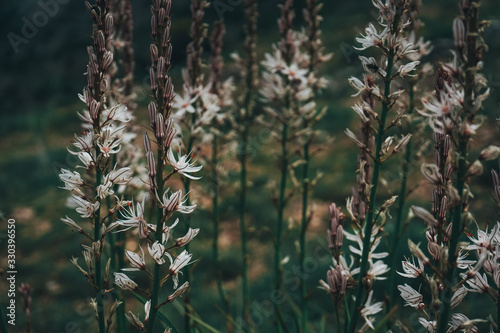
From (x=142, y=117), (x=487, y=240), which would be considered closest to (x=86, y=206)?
(x=487, y=240)

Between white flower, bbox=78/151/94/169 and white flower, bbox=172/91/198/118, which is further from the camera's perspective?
white flower, bbox=172/91/198/118

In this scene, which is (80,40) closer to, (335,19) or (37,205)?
(37,205)

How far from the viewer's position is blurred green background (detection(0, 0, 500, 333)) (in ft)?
15.4

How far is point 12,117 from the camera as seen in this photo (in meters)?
9.09

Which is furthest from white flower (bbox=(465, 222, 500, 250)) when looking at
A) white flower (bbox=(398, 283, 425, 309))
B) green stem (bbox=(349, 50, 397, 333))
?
green stem (bbox=(349, 50, 397, 333))

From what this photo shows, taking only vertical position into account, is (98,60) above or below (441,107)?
above

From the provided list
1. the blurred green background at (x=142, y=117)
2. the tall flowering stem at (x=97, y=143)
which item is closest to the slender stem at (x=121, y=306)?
the blurred green background at (x=142, y=117)

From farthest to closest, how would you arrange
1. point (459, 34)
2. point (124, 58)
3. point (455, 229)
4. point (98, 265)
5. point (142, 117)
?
point (142, 117)
point (124, 58)
point (98, 265)
point (455, 229)
point (459, 34)

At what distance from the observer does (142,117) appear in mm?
8375

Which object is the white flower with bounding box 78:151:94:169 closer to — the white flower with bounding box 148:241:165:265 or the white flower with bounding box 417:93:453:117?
the white flower with bounding box 148:241:165:265

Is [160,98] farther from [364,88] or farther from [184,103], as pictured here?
[184,103]

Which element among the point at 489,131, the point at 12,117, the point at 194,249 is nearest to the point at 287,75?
the point at 194,249

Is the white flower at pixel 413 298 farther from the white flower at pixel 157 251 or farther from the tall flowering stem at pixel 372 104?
the white flower at pixel 157 251

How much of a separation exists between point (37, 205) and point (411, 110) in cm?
550
